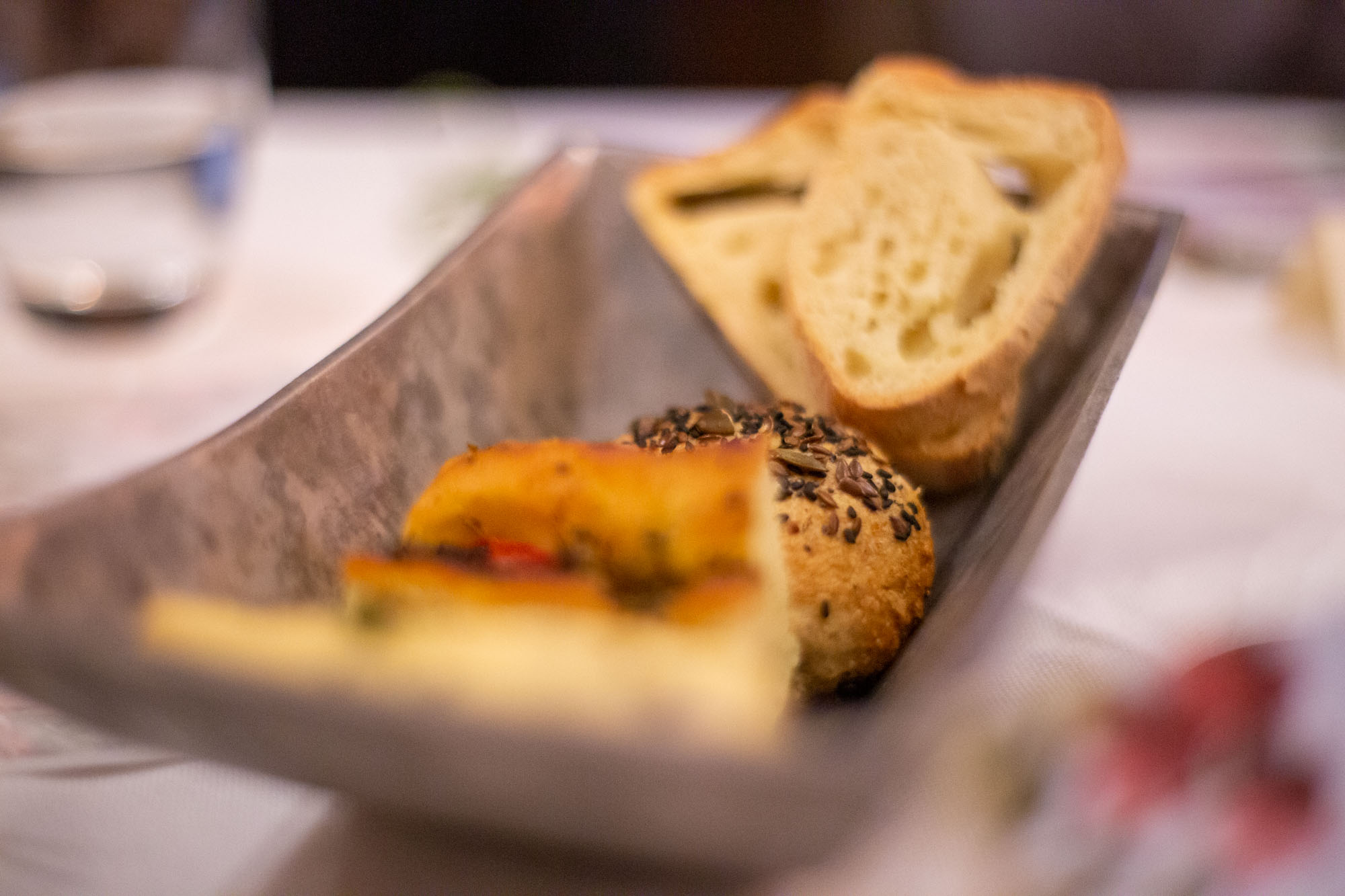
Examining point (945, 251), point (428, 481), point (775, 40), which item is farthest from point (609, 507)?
point (775, 40)

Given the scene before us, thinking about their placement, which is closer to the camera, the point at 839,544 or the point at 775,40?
the point at 839,544

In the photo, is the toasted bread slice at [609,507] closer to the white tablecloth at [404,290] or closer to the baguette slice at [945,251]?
the white tablecloth at [404,290]

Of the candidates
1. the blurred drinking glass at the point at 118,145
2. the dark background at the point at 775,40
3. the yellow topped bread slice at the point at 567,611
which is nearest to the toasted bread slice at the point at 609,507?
the yellow topped bread slice at the point at 567,611

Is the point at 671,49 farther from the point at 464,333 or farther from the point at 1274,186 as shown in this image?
the point at 464,333

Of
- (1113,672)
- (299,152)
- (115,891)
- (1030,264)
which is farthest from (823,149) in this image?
(299,152)

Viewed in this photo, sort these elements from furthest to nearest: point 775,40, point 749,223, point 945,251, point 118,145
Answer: point 775,40
point 118,145
point 749,223
point 945,251

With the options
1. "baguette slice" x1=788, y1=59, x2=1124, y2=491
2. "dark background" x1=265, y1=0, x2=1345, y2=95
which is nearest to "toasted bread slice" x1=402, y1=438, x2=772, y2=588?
"baguette slice" x1=788, y1=59, x2=1124, y2=491

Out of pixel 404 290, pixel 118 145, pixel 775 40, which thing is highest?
pixel 118 145

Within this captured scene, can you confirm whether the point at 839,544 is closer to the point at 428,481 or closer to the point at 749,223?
the point at 428,481
